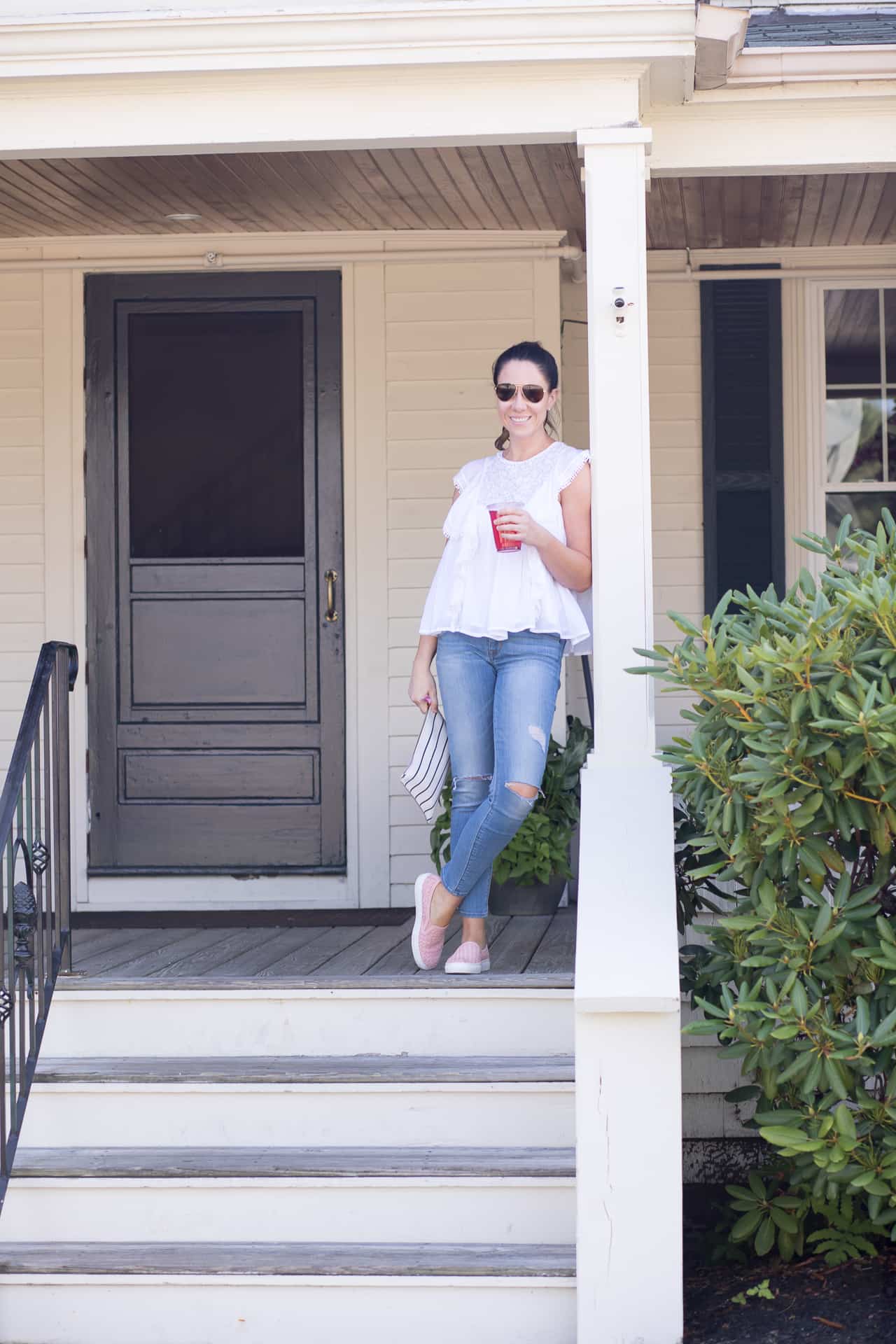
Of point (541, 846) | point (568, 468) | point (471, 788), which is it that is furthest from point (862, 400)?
point (471, 788)

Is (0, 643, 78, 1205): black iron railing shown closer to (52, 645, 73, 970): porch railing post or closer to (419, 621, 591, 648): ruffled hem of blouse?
(52, 645, 73, 970): porch railing post

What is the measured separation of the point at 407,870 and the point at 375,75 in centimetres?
293

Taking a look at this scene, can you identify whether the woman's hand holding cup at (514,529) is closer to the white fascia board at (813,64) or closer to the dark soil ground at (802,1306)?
the white fascia board at (813,64)

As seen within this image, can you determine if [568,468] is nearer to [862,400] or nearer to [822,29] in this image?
[822,29]

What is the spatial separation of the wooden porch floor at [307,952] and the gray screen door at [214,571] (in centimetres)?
54

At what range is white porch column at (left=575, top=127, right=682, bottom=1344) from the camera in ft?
9.68

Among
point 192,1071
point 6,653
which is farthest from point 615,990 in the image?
point 6,653

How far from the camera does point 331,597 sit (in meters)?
5.64

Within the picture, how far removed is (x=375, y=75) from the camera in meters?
4.02

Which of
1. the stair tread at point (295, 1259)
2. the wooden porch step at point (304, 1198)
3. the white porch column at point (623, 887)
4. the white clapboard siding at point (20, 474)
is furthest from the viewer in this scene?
the white clapboard siding at point (20, 474)

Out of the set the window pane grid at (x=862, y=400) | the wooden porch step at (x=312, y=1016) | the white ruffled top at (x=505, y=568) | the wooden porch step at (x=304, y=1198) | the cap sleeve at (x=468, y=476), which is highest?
the window pane grid at (x=862, y=400)

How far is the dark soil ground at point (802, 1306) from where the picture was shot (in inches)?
119

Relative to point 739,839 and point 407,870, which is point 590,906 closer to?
point 739,839

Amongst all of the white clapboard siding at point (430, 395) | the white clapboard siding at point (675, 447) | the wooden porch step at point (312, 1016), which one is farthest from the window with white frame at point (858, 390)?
the wooden porch step at point (312, 1016)
